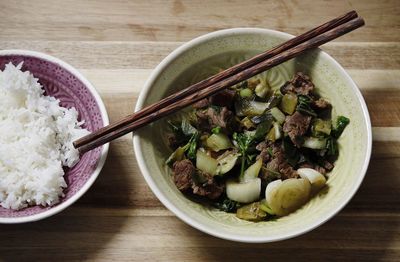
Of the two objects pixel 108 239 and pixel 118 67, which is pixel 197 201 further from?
pixel 118 67

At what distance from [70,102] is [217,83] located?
2.33 feet

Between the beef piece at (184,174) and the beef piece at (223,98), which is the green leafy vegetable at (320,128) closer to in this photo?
the beef piece at (223,98)

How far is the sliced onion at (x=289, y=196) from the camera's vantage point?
1.99 meters

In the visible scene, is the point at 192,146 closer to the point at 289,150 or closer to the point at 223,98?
the point at 223,98

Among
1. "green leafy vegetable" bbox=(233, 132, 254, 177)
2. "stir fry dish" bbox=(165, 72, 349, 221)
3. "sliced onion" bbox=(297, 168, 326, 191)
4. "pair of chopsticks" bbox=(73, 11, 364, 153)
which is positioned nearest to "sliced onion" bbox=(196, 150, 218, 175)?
"stir fry dish" bbox=(165, 72, 349, 221)

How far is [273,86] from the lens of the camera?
2.33 meters

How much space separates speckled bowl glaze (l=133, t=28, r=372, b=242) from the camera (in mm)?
1930

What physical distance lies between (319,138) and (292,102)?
0.19 metres

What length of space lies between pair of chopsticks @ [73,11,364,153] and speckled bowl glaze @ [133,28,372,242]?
0.19 feet

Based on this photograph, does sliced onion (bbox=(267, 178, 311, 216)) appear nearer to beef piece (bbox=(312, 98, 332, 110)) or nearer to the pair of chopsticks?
beef piece (bbox=(312, 98, 332, 110))

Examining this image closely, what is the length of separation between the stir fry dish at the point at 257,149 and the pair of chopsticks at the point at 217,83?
12cm

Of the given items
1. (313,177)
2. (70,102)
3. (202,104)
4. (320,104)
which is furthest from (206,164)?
(70,102)

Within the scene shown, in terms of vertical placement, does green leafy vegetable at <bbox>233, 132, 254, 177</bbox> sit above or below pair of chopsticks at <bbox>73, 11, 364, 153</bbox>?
below

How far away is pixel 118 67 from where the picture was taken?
2.51 metres
